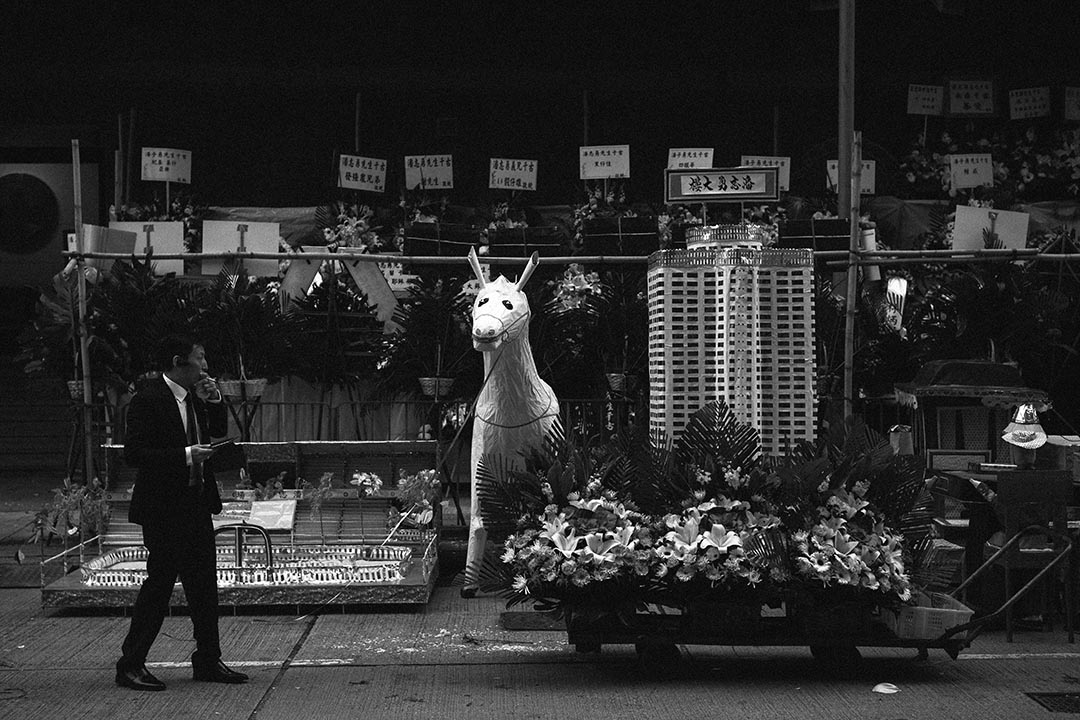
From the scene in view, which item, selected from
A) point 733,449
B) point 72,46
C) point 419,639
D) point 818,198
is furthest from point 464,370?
point 72,46

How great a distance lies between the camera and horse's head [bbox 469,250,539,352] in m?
7.71

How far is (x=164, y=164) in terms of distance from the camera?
14531mm

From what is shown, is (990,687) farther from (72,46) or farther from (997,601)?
(72,46)

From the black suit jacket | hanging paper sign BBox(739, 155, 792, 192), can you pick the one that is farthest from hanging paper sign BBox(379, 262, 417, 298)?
the black suit jacket

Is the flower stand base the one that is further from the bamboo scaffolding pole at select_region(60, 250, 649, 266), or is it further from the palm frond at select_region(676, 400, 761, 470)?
the bamboo scaffolding pole at select_region(60, 250, 649, 266)

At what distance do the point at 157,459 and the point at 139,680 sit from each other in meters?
1.10

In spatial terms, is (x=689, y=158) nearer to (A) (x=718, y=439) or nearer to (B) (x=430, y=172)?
(B) (x=430, y=172)

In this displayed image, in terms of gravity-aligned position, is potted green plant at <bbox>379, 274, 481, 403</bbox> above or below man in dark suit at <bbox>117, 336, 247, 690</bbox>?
above

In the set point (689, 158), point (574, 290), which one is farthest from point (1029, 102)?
point (574, 290)

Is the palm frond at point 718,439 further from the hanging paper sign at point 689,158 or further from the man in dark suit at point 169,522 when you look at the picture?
the hanging paper sign at point 689,158

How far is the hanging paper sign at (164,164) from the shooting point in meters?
14.5

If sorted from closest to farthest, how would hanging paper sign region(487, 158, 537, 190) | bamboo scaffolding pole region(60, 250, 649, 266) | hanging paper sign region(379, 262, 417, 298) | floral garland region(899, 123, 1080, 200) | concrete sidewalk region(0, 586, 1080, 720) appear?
concrete sidewalk region(0, 586, 1080, 720) < bamboo scaffolding pole region(60, 250, 649, 266) < hanging paper sign region(379, 262, 417, 298) < floral garland region(899, 123, 1080, 200) < hanging paper sign region(487, 158, 537, 190)

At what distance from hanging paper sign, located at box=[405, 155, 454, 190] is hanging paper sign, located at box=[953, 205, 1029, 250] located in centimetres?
590

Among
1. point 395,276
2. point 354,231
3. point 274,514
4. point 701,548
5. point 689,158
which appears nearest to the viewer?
point 701,548
